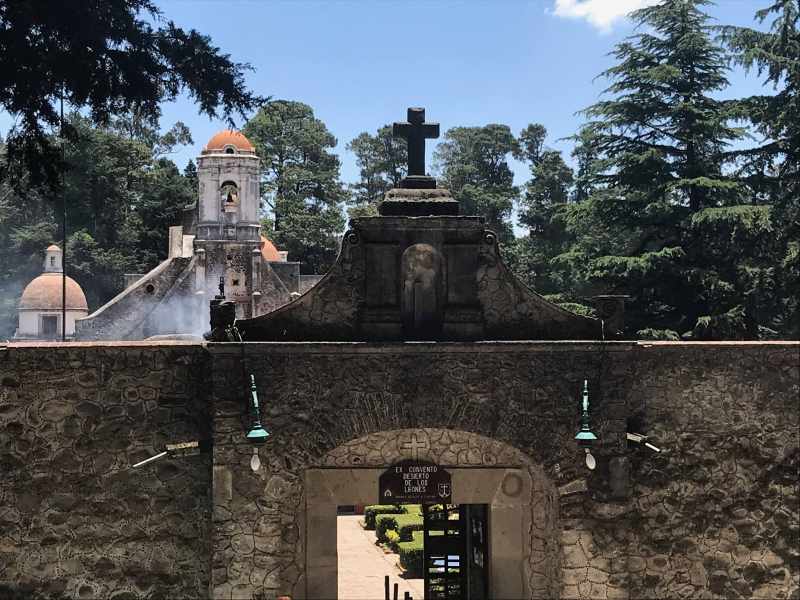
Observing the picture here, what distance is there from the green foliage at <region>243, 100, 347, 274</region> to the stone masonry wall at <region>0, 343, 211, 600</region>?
165ft

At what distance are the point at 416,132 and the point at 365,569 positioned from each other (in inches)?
471

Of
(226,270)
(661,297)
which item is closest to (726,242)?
(661,297)

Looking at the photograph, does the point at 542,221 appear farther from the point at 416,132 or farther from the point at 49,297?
the point at 416,132

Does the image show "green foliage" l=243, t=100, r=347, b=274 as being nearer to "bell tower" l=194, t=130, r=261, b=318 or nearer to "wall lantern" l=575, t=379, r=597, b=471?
"bell tower" l=194, t=130, r=261, b=318

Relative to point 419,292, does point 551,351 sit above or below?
below

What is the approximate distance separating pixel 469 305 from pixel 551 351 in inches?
41.4

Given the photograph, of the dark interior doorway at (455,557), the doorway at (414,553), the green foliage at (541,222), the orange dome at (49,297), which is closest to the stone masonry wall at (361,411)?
the dark interior doorway at (455,557)

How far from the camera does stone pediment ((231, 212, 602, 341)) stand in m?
10.4

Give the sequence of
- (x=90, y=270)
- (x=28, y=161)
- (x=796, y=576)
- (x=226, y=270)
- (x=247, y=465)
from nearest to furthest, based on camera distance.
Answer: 1. (x=247, y=465)
2. (x=796, y=576)
3. (x=28, y=161)
4. (x=226, y=270)
5. (x=90, y=270)

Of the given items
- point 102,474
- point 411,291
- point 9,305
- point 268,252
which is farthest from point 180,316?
point 411,291

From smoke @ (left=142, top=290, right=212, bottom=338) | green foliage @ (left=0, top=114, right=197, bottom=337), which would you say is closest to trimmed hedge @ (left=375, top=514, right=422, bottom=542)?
smoke @ (left=142, top=290, right=212, bottom=338)

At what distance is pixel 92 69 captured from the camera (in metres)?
12.6

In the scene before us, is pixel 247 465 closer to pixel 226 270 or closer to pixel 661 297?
pixel 661 297

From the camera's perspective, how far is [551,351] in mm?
10484
